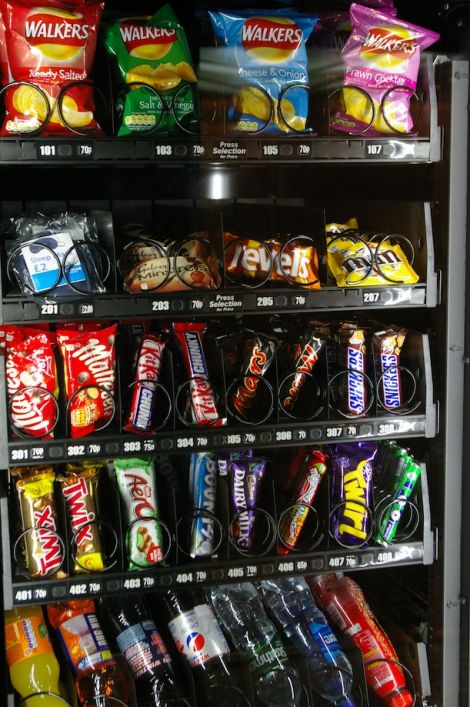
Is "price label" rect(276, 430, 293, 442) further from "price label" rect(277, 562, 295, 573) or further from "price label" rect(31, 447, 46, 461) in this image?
"price label" rect(31, 447, 46, 461)

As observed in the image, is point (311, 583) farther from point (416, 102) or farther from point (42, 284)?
point (416, 102)

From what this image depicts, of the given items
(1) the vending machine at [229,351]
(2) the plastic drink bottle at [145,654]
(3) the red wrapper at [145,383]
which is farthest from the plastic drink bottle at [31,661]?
(3) the red wrapper at [145,383]

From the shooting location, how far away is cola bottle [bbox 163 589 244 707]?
5.67ft

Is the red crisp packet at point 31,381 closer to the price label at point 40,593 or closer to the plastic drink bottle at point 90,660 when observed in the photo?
the price label at point 40,593

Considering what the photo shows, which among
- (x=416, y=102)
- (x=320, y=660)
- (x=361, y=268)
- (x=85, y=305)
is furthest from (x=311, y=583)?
(x=416, y=102)

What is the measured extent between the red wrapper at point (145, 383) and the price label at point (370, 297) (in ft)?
1.38

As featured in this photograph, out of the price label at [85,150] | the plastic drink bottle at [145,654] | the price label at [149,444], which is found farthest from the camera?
the plastic drink bottle at [145,654]

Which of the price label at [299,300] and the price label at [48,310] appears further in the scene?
the price label at [299,300]

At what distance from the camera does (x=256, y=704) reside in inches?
69.3

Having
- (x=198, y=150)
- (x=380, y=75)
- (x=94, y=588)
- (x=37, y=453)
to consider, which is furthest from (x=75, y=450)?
(x=380, y=75)

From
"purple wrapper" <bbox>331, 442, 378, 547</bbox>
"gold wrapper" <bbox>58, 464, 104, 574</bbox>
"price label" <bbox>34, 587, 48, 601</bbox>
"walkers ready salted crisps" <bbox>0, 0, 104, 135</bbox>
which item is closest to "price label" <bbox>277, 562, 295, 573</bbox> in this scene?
"purple wrapper" <bbox>331, 442, 378, 547</bbox>

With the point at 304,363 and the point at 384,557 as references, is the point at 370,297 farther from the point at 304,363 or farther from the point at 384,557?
the point at 384,557

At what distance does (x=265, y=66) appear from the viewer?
5.37ft

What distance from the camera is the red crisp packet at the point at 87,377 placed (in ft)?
5.37
